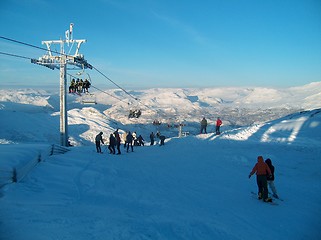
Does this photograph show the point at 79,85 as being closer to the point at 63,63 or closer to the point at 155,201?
the point at 63,63

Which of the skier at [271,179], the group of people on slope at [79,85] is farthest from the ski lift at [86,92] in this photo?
the skier at [271,179]

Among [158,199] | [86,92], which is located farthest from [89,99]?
[158,199]

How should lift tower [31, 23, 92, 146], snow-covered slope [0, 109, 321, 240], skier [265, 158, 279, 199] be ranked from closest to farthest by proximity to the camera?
snow-covered slope [0, 109, 321, 240] → skier [265, 158, 279, 199] → lift tower [31, 23, 92, 146]

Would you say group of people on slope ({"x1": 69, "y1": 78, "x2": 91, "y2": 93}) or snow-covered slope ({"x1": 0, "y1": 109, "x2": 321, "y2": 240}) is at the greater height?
group of people on slope ({"x1": 69, "y1": 78, "x2": 91, "y2": 93})

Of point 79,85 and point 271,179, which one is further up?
point 79,85

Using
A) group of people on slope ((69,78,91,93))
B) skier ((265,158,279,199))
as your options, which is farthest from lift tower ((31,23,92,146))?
skier ((265,158,279,199))

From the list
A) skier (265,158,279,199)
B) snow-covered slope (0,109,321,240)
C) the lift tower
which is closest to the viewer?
snow-covered slope (0,109,321,240)

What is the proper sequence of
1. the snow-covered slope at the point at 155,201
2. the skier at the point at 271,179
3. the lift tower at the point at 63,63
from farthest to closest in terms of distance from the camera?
the lift tower at the point at 63,63, the skier at the point at 271,179, the snow-covered slope at the point at 155,201

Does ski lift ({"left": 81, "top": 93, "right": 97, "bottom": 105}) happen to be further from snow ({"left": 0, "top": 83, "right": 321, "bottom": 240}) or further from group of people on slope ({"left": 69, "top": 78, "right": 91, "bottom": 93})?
snow ({"left": 0, "top": 83, "right": 321, "bottom": 240})

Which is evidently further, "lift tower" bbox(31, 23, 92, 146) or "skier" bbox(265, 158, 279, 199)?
"lift tower" bbox(31, 23, 92, 146)

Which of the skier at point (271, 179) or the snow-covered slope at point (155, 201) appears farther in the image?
the skier at point (271, 179)

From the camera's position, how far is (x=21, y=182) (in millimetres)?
8727

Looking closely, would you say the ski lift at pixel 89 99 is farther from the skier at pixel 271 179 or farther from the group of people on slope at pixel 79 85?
the skier at pixel 271 179

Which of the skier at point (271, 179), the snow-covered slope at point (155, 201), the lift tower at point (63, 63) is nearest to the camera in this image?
the snow-covered slope at point (155, 201)
